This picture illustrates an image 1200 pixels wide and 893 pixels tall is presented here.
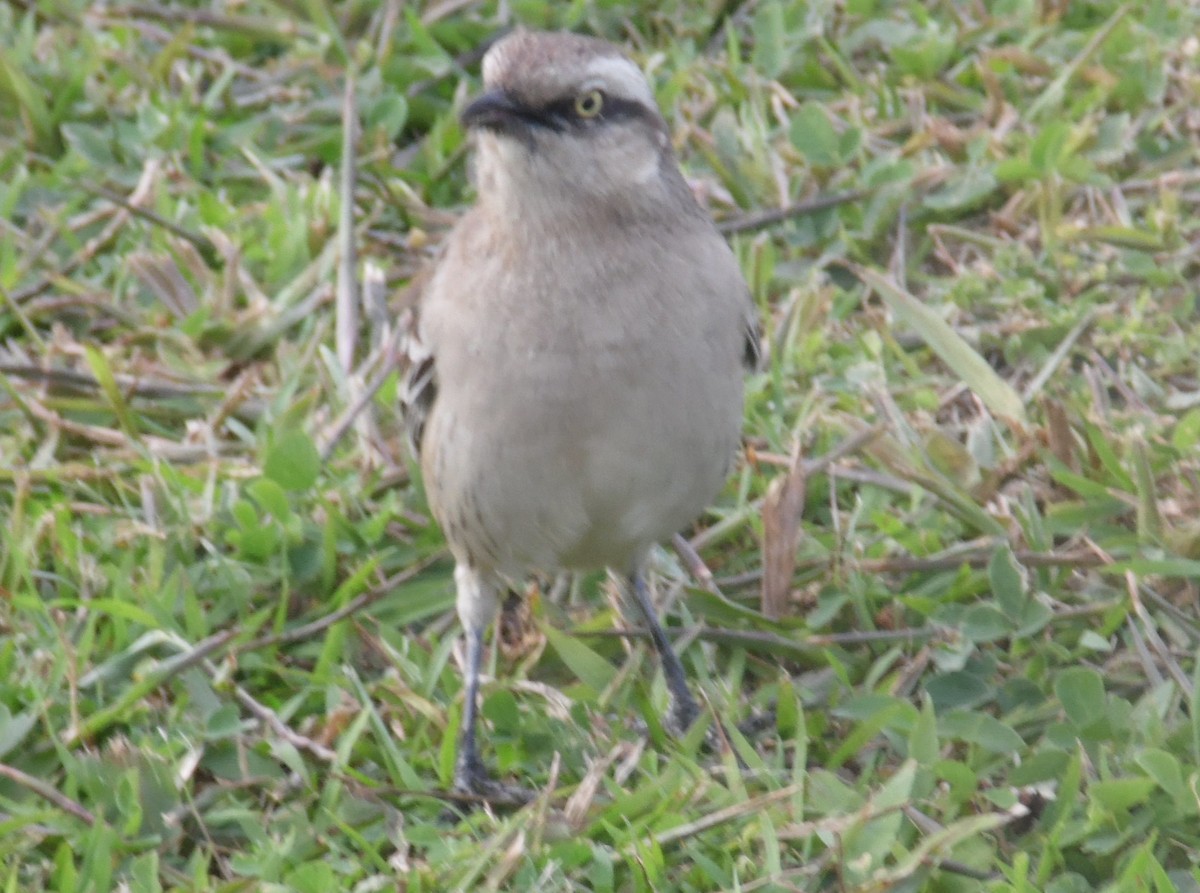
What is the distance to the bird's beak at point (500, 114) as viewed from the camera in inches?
170

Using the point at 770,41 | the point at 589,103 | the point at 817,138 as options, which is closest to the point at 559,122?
the point at 589,103

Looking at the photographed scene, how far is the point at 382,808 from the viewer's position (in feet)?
14.8

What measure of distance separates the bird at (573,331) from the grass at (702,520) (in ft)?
1.32

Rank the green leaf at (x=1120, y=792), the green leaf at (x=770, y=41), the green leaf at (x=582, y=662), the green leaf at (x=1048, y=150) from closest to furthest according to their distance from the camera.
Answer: the green leaf at (x=1120, y=792) < the green leaf at (x=582, y=662) < the green leaf at (x=1048, y=150) < the green leaf at (x=770, y=41)

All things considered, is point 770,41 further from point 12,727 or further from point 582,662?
point 12,727

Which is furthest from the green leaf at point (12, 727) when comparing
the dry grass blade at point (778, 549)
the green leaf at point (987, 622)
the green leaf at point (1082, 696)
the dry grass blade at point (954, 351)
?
the dry grass blade at point (954, 351)

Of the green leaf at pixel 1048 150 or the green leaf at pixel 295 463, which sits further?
the green leaf at pixel 1048 150

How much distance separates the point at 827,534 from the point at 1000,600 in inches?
28.2

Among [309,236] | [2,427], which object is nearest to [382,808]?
[2,427]

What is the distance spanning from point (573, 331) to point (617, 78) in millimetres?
657

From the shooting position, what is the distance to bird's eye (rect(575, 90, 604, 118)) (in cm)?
439

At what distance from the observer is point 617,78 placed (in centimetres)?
445

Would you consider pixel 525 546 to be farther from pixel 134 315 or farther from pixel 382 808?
pixel 134 315

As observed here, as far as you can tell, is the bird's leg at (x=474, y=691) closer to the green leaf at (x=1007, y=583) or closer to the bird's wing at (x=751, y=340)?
the bird's wing at (x=751, y=340)
